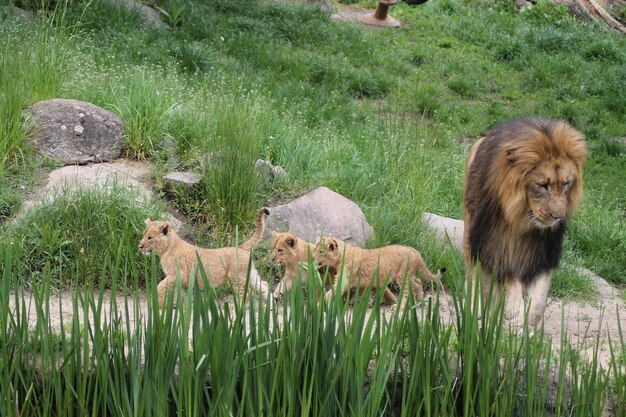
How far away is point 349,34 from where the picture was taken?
46.9 feet

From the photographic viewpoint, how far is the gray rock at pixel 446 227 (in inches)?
318

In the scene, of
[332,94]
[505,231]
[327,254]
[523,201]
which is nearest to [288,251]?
[327,254]

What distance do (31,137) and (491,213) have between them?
12.4 ft

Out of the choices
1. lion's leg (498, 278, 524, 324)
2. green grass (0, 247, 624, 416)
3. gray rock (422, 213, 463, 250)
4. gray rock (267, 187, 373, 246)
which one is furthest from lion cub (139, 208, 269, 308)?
gray rock (422, 213, 463, 250)

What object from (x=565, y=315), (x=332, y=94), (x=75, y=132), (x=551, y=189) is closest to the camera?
(x=551, y=189)

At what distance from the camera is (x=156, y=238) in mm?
6516

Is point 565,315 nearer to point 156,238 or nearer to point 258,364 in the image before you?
point 156,238

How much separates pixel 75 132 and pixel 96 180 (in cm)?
83

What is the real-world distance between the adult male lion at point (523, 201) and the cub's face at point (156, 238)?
1.95m

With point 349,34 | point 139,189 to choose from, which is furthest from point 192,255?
point 349,34

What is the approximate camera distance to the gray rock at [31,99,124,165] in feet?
26.6

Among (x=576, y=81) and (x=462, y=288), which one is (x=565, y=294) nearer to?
(x=462, y=288)

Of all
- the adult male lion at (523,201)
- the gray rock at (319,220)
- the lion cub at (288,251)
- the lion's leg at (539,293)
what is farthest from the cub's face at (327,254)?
the lion's leg at (539,293)

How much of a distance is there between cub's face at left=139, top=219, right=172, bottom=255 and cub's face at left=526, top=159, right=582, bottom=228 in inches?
90.3
